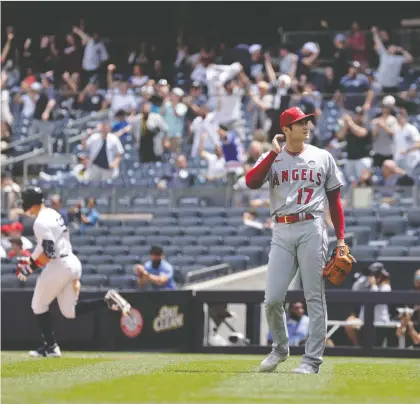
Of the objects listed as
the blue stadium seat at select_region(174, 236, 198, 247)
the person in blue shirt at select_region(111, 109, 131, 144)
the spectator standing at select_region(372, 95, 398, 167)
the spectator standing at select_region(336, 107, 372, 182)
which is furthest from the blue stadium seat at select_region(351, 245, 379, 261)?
the person in blue shirt at select_region(111, 109, 131, 144)

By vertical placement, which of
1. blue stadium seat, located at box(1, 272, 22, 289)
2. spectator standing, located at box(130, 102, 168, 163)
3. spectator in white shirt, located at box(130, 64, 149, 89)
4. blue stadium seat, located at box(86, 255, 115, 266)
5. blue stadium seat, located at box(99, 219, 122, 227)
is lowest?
blue stadium seat, located at box(1, 272, 22, 289)

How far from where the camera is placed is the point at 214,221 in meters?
20.2

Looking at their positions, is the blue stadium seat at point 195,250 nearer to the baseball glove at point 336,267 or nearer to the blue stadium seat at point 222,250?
the blue stadium seat at point 222,250

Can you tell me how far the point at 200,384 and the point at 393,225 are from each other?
440 inches

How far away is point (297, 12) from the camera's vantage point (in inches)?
1147

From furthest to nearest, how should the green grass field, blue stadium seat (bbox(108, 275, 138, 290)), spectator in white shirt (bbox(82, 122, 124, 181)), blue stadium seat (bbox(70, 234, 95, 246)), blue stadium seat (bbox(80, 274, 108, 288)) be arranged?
1. spectator in white shirt (bbox(82, 122, 124, 181))
2. blue stadium seat (bbox(70, 234, 95, 246))
3. blue stadium seat (bbox(80, 274, 108, 288))
4. blue stadium seat (bbox(108, 275, 138, 290))
5. the green grass field

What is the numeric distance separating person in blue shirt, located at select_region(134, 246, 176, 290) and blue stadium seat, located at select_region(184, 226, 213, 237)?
331 centimetres

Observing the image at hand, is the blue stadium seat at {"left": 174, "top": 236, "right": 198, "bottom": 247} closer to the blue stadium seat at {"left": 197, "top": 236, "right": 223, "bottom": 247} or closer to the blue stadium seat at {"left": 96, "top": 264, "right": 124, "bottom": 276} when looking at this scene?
the blue stadium seat at {"left": 197, "top": 236, "right": 223, "bottom": 247}

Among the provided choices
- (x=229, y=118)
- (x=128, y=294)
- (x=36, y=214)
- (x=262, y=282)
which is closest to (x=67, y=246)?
(x=36, y=214)

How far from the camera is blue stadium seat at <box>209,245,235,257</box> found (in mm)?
19203

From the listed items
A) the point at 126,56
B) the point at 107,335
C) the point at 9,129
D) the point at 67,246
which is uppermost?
the point at 126,56

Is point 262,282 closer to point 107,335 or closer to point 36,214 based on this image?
point 107,335

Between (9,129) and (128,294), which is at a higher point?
(9,129)

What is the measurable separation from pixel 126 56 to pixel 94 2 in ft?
10.2
